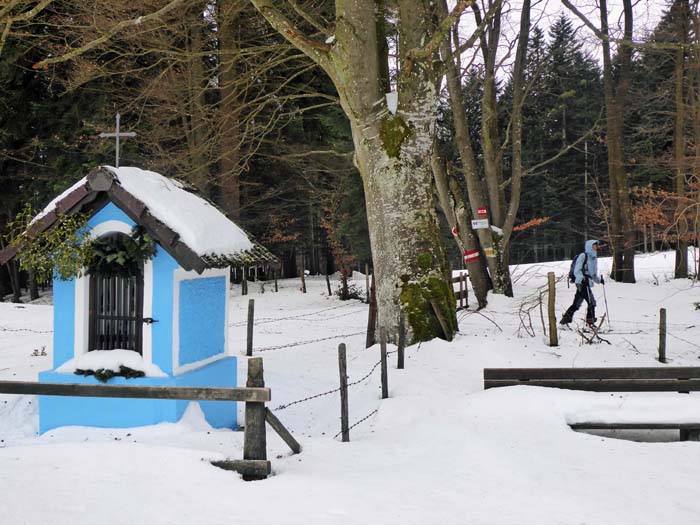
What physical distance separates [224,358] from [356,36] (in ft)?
18.5

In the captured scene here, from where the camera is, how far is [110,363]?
7180 mm

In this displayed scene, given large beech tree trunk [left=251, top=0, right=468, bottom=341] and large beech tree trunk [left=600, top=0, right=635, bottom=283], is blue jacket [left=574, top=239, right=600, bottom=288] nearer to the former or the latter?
large beech tree trunk [left=251, top=0, right=468, bottom=341]

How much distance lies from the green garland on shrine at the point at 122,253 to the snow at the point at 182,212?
0.37 metres

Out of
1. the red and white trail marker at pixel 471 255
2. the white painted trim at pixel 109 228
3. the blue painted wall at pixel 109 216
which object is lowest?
the red and white trail marker at pixel 471 255

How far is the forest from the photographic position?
9570 millimetres

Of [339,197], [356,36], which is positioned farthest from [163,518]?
[339,197]

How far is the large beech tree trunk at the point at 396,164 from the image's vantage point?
9445 mm

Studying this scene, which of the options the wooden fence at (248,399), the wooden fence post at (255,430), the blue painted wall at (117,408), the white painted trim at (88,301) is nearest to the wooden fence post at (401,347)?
the blue painted wall at (117,408)

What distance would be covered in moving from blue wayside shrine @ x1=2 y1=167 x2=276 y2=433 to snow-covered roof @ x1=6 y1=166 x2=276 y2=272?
1cm

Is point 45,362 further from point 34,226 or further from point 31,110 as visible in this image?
point 31,110

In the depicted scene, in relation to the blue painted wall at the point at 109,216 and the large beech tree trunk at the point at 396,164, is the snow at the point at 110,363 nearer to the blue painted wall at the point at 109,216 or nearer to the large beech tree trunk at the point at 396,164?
the blue painted wall at the point at 109,216

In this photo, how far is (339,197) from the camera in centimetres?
2453

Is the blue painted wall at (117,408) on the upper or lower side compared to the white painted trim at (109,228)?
lower

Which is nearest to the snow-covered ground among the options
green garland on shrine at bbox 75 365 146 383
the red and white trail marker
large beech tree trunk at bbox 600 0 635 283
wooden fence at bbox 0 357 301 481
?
wooden fence at bbox 0 357 301 481
